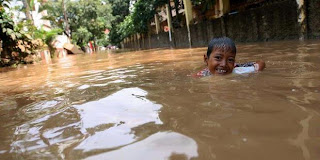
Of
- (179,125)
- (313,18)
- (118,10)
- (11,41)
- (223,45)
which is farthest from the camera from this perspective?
(118,10)

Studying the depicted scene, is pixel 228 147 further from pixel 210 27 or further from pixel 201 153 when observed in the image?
pixel 210 27

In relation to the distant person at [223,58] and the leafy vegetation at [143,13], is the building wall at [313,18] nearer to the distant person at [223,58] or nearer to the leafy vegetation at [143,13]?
the distant person at [223,58]

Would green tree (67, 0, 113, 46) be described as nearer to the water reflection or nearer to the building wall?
the building wall

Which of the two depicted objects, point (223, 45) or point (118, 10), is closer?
point (223, 45)

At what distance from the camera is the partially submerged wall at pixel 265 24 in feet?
30.4

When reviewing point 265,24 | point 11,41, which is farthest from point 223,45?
point 11,41

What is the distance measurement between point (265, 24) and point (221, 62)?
8.66 m

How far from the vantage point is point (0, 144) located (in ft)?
5.67

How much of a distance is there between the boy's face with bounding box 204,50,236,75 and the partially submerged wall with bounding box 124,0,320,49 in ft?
22.2

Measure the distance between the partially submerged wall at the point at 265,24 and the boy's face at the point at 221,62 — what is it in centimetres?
676

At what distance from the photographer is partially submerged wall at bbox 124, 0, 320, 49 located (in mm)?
9258

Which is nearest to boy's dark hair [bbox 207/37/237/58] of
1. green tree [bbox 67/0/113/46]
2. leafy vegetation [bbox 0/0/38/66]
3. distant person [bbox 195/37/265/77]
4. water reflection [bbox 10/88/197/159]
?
distant person [bbox 195/37/265/77]

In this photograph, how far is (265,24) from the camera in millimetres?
11352

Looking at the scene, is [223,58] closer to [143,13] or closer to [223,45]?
[223,45]
